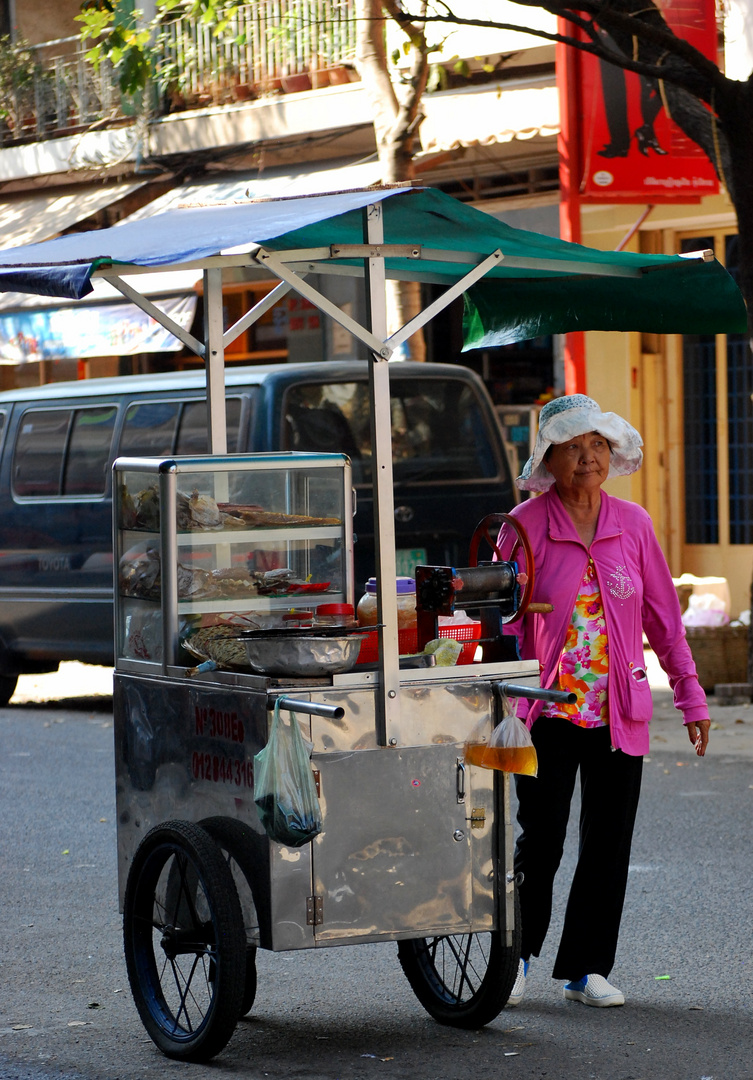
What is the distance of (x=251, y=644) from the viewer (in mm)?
3947

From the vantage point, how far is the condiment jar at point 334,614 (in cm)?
432

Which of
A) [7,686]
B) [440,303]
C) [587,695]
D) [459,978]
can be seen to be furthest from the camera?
[7,686]

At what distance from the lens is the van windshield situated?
9.32 m

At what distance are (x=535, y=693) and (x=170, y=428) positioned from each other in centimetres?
600

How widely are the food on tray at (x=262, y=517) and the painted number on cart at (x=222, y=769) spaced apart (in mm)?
773

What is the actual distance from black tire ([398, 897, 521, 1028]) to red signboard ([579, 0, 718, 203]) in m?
7.32

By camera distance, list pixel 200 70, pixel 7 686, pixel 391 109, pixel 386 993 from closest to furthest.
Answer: pixel 386 993, pixel 7 686, pixel 391 109, pixel 200 70

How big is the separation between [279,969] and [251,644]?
1.57 m

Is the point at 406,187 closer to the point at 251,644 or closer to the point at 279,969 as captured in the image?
the point at 251,644

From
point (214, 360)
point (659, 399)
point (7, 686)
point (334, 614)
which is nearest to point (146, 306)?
point (214, 360)

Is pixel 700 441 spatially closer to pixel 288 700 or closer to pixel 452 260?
pixel 452 260

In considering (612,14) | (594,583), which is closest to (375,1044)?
(594,583)

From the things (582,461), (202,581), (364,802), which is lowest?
(364,802)

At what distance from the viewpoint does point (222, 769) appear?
13.3 ft
